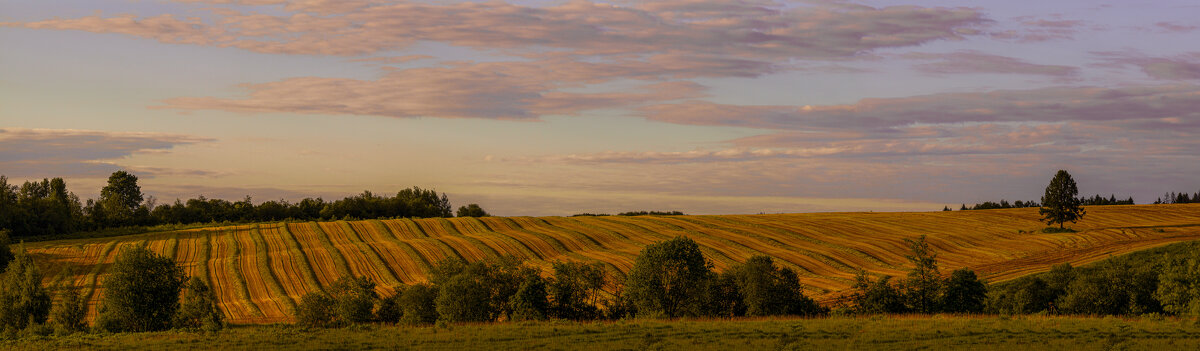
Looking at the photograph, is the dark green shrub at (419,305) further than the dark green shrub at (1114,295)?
Yes

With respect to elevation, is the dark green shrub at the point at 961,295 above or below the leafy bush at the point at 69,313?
above

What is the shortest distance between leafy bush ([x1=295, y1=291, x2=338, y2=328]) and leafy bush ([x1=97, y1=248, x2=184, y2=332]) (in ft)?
30.7

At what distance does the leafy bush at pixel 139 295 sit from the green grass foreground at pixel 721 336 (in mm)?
6125

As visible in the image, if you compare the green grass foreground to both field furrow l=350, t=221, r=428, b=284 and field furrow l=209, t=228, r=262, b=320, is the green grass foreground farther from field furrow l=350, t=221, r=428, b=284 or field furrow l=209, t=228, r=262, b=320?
field furrow l=350, t=221, r=428, b=284

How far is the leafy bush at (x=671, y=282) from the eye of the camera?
2406 inches

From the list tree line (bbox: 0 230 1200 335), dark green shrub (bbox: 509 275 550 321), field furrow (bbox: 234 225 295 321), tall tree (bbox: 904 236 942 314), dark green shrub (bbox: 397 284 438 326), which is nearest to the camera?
dark green shrub (bbox: 509 275 550 321)

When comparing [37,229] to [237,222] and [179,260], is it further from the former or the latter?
[179,260]

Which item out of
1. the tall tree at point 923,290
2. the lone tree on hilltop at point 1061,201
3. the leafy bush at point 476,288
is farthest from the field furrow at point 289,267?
the lone tree on hilltop at point 1061,201

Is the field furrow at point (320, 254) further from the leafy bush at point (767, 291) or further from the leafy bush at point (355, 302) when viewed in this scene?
the leafy bush at point (767, 291)

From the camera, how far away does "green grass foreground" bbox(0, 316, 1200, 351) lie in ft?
151

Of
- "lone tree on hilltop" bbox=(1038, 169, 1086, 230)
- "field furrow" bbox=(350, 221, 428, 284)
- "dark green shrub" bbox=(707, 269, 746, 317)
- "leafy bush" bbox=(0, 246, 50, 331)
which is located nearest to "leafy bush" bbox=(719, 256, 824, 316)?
"dark green shrub" bbox=(707, 269, 746, 317)

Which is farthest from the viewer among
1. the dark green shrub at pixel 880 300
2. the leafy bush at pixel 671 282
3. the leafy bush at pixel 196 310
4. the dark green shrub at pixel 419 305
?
the leafy bush at pixel 671 282

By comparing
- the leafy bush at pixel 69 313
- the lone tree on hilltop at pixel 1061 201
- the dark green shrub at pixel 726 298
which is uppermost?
the lone tree on hilltop at pixel 1061 201

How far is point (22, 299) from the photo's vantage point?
6300 centimetres
